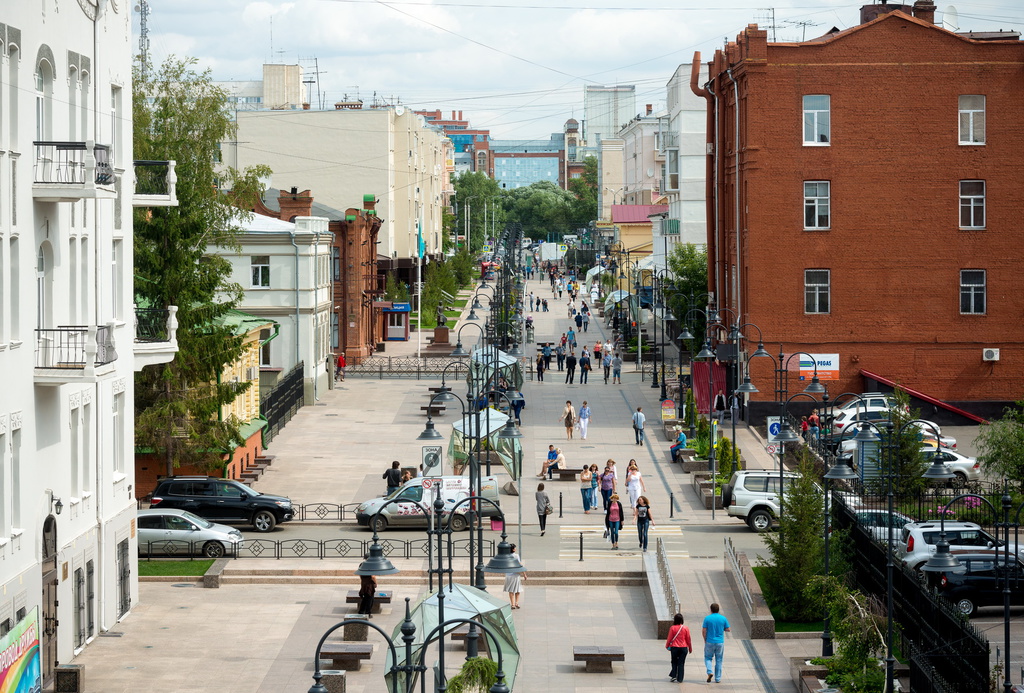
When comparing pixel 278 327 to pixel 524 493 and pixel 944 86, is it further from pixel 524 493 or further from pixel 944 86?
pixel 944 86

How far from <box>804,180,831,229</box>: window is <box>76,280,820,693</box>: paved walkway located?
9.60 metres

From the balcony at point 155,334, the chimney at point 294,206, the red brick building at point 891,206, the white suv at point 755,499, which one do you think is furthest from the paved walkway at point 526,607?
the chimney at point 294,206

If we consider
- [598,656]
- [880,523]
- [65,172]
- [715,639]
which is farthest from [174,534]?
[880,523]

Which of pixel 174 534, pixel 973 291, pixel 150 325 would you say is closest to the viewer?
pixel 150 325

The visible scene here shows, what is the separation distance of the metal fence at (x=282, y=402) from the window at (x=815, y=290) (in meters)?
19.7

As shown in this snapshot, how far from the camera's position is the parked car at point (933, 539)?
93.6ft

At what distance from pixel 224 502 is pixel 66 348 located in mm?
13956

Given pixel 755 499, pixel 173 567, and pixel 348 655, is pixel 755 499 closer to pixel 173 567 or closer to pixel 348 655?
pixel 173 567

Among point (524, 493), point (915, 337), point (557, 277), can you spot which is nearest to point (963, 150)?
point (915, 337)

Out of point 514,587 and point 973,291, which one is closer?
point 514,587

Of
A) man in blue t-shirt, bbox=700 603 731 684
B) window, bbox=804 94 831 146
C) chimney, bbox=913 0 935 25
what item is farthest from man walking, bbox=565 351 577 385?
man in blue t-shirt, bbox=700 603 731 684

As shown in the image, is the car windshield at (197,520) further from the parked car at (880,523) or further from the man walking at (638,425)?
the man walking at (638,425)

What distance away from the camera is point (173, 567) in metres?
32.3

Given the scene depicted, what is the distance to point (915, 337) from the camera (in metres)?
53.1
